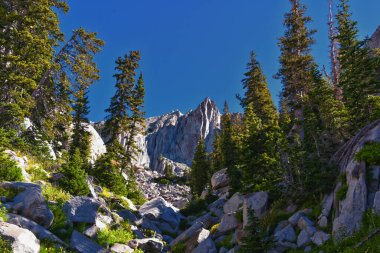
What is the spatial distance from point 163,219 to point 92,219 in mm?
13687

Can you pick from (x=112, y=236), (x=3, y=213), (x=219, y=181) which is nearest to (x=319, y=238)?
(x=112, y=236)

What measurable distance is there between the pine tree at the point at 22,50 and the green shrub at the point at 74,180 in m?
4.85

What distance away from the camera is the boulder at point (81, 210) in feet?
53.7

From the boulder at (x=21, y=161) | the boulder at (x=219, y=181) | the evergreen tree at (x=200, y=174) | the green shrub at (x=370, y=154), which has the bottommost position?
the green shrub at (x=370, y=154)

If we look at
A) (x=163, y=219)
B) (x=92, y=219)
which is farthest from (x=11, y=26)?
(x=163, y=219)

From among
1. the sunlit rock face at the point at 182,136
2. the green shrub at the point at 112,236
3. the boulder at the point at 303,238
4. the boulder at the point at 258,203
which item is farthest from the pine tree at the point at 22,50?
the sunlit rock face at the point at 182,136

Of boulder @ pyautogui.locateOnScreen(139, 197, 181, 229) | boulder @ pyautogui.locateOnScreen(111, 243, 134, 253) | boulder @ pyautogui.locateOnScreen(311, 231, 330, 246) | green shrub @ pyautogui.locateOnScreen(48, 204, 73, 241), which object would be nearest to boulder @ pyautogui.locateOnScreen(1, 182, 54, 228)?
green shrub @ pyautogui.locateOnScreen(48, 204, 73, 241)

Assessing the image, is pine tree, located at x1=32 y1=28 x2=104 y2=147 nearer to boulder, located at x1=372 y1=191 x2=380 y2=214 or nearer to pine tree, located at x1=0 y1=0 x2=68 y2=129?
pine tree, located at x1=0 y1=0 x2=68 y2=129

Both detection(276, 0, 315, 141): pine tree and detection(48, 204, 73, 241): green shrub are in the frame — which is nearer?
detection(48, 204, 73, 241): green shrub

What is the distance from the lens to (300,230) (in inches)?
614

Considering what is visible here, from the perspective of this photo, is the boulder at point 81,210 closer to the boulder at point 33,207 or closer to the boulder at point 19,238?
the boulder at point 33,207

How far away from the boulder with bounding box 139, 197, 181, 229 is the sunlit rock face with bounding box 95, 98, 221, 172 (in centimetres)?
12942

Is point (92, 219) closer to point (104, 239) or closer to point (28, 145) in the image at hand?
point (104, 239)

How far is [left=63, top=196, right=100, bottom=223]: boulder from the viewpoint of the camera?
16.4 m
